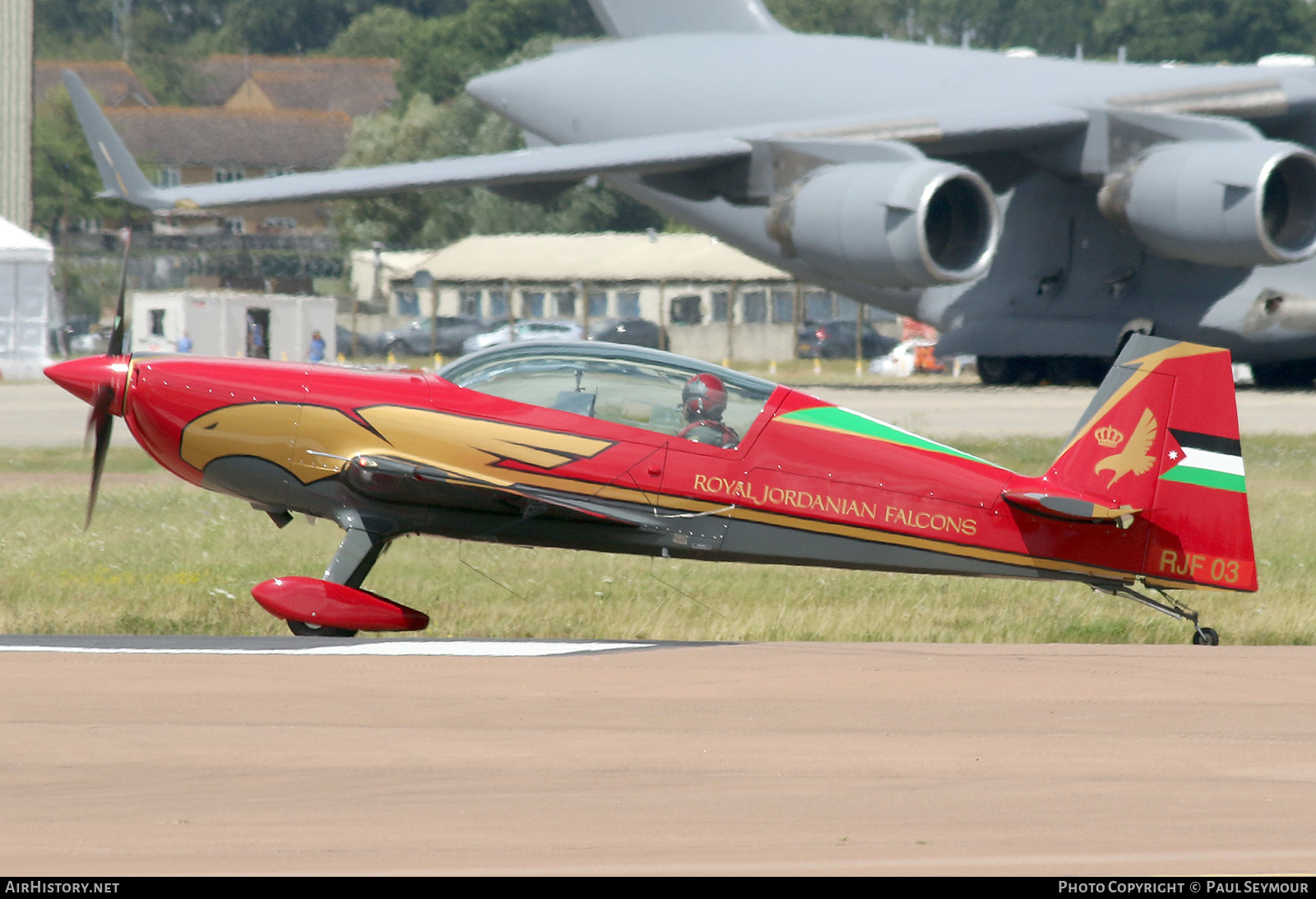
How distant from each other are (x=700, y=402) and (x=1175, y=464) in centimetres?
253

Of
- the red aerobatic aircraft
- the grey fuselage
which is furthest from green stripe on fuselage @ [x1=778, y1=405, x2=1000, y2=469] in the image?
the grey fuselage

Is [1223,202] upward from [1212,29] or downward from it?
downward

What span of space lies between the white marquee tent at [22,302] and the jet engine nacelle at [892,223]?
69.3ft

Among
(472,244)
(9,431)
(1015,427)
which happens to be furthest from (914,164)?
(472,244)

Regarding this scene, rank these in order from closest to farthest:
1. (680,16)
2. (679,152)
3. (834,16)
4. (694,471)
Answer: (694,471) → (679,152) → (680,16) → (834,16)

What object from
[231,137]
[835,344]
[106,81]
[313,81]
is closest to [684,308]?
[835,344]

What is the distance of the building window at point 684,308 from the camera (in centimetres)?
5925

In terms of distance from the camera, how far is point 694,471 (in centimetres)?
902

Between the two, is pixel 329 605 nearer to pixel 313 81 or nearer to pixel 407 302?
pixel 407 302

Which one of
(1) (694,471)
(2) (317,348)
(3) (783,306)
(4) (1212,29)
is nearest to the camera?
(1) (694,471)

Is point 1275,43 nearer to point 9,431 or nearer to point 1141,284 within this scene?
point 1141,284

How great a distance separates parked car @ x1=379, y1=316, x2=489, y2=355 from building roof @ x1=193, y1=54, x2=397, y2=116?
77.1 metres

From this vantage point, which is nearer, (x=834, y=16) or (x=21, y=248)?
(x=21, y=248)

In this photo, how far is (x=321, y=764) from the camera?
597 centimetres
